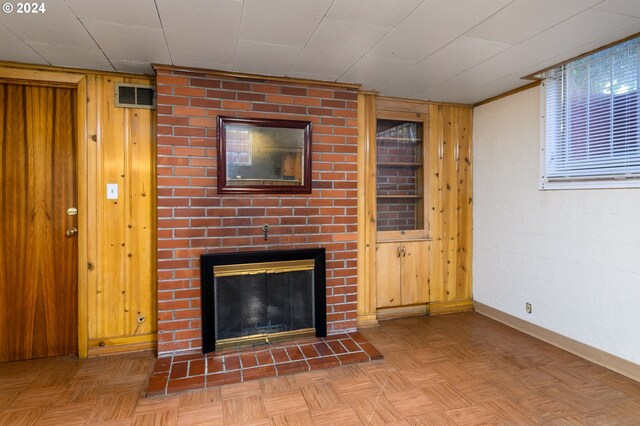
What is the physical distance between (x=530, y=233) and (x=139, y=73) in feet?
11.5

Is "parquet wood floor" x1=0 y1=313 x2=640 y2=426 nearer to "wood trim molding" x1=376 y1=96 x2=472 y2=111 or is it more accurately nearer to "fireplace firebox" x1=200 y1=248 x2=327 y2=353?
"fireplace firebox" x1=200 y1=248 x2=327 y2=353

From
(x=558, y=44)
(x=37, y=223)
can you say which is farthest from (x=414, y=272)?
(x=37, y=223)

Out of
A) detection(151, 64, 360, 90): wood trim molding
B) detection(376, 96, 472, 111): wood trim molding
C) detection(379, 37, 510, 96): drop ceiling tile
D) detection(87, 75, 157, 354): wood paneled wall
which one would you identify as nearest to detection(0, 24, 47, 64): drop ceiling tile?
detection(87, 75, 157, 354): wood paneled wall

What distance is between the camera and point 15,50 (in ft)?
7.57

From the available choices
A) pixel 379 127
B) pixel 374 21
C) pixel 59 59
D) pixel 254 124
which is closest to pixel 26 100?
pixel 59 59

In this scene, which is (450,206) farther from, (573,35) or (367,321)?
(573,35)

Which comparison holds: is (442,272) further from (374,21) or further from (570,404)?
(374,21)

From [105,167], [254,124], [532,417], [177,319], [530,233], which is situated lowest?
[532,417]

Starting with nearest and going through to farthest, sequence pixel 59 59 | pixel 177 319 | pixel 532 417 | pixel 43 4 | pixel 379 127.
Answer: pixel 43 4 → pixel 532 417 → pixel 59 59 → pixel 177 319 → pixel 379 127

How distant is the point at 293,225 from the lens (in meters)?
2.95

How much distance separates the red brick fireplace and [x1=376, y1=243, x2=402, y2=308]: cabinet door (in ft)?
1.37

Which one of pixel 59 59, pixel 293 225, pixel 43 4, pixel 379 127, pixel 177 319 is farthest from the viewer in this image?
pixel 379 127

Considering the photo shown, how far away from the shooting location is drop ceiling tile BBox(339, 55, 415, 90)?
2572mm

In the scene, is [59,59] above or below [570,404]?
above
